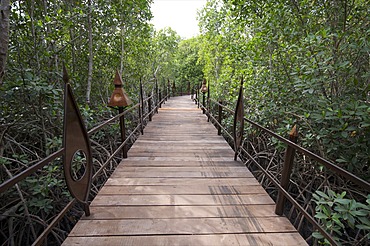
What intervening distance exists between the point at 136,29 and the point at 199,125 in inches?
164

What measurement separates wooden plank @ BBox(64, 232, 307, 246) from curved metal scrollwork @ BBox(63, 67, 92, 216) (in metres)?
0.32

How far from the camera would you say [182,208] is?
1876mm

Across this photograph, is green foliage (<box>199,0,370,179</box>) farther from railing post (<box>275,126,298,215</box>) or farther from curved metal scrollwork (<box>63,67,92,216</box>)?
curved metal scrollwork (<box>63,67,92,216</box>)

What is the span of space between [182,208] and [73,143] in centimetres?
110

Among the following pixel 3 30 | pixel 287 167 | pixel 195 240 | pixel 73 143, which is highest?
pixel 3 30

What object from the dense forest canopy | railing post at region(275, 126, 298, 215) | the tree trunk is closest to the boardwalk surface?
railing post at region(275, 126, 298, 215)

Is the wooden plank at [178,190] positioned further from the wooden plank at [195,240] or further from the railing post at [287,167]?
the wooden plank at [195,240]

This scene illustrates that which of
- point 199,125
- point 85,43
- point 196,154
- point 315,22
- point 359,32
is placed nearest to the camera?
point 359,32

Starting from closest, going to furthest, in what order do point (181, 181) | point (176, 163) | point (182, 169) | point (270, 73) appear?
point (181, 181) < point (182, 169) < point (176, 163) < point (270, 73)

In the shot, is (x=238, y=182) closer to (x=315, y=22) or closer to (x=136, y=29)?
(x=315, y=22)

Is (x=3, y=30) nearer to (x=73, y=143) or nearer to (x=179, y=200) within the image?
(x=73, y=143)

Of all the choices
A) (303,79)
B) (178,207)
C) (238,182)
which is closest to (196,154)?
(238,182)

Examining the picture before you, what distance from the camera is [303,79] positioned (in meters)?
2.49

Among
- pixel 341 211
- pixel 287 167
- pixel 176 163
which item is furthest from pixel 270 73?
pixel 341 211
